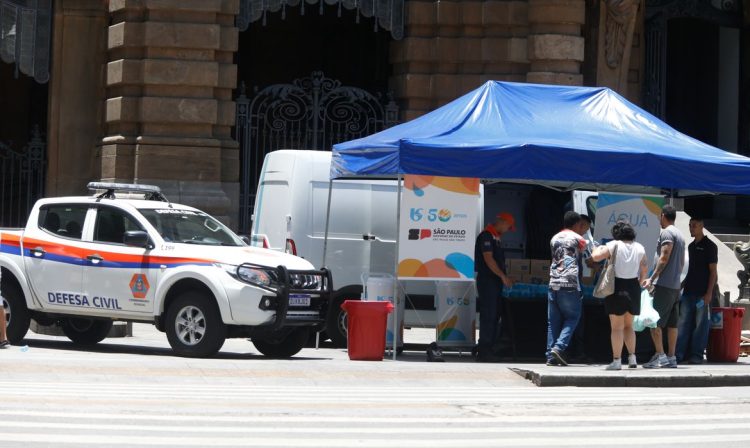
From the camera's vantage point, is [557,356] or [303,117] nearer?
[557,356]

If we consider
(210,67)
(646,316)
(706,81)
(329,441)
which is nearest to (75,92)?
(210,67)

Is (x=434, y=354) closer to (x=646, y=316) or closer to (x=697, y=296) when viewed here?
(x=646, y=316)

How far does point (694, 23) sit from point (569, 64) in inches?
265

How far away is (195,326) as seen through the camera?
16.6 meters

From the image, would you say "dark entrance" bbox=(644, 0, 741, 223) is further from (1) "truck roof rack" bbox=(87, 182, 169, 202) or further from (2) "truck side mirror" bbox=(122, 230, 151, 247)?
(2) "truck side mirror" bbox=(122, 230, 151, 247)

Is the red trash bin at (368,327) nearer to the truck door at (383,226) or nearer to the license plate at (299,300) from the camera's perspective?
the license plate at (299,300)

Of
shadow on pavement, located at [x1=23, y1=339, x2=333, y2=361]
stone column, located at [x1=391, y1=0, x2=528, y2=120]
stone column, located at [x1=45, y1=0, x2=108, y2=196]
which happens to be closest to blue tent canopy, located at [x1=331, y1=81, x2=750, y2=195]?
shadow on pavement, located at [x1=23, y1=339, x2=333, y2=361]

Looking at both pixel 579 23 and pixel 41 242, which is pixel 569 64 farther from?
pixel 41 242

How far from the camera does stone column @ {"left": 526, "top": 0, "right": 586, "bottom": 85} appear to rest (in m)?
25.6

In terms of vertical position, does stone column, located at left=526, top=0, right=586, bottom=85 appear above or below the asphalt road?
above

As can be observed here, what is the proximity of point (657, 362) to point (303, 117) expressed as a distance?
11.3 metres

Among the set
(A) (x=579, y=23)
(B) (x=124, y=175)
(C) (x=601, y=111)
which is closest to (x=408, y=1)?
(A) (x=579, y=23)

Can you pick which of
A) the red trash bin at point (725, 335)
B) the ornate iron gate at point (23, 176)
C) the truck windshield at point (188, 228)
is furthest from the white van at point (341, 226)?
the ornate iron gate at point (23, 176)

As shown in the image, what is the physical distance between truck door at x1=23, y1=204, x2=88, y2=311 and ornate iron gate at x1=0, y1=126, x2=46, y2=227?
356 inches
